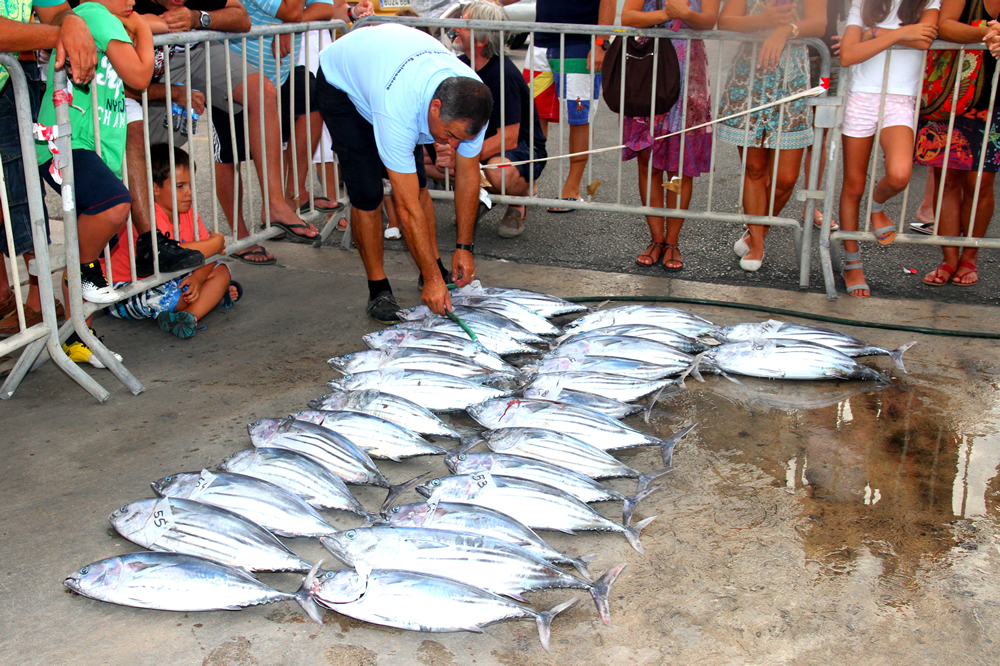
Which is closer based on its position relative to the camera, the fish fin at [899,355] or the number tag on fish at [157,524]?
the number tag on fish at [157,524]

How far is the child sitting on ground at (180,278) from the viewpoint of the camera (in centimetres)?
457

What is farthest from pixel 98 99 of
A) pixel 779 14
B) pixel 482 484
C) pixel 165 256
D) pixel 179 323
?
pixel 779 14

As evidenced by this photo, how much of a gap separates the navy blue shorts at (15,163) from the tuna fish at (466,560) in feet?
7.38

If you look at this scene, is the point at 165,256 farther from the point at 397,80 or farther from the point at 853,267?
the point at 853,267

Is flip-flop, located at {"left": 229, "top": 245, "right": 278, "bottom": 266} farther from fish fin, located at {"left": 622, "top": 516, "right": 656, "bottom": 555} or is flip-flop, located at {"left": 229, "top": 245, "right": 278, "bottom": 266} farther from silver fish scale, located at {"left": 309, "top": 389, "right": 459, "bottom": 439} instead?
fish fin, located at {"left": 622, "top": 516, "right": 656, "bottom": 555}

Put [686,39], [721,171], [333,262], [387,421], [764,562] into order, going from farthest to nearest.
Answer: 1. [721,171]
2. [333,262]
3. [686,39]
4. [387,421]
5. [764,562]

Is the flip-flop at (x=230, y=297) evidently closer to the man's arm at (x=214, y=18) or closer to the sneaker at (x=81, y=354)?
the sneaker at (x=81, y=354)

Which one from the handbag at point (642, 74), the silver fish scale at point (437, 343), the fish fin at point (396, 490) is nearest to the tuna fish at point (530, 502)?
the fish fin at point (396, 490)

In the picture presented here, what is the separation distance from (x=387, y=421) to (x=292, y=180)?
3159 millimetres

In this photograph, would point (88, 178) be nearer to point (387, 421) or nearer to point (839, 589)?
point (387, 421)

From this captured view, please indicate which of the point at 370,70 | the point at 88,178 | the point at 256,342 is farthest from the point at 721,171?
the point at 88,178

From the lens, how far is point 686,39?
5.48 m

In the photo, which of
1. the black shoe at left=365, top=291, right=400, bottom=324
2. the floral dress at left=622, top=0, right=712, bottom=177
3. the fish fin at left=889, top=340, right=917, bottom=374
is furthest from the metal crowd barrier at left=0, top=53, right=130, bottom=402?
the fish fin at left=889, top=340, right=917, bottom=374

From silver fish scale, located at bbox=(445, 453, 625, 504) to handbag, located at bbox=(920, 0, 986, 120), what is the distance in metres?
3.49
